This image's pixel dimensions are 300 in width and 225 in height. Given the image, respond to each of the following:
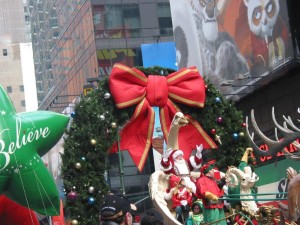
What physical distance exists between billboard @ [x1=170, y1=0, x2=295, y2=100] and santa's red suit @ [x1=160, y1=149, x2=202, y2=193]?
7914mm

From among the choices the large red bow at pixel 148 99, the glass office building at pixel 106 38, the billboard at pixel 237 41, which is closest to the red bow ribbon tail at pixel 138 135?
the large red bow at pixel 148 99

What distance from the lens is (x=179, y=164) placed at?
11273mm

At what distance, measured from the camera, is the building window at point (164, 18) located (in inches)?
1703

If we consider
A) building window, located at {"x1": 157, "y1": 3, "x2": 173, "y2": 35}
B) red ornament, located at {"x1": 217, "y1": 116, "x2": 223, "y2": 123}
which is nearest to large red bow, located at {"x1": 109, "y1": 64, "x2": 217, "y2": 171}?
red ornament, located at {"x1": 217, "y1": 116, "x2": 223, "y2": 123}

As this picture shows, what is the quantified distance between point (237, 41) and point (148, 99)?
32.3 feet

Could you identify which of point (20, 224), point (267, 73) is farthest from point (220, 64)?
point (20, 224)

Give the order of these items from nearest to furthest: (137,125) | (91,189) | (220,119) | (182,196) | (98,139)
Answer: (182,196)
(91,189)
(98,139)
(137,125)
(220,119)

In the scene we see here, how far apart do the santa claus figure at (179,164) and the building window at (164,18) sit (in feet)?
106

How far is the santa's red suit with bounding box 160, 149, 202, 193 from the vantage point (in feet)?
36.8

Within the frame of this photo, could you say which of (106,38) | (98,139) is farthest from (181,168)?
(106,38)

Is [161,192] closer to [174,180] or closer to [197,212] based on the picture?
[174,180]

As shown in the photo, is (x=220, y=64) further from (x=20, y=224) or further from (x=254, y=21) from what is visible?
(x=20, y=224)

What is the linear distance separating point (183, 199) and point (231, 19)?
1192 cm

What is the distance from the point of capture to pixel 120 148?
41.1ft
